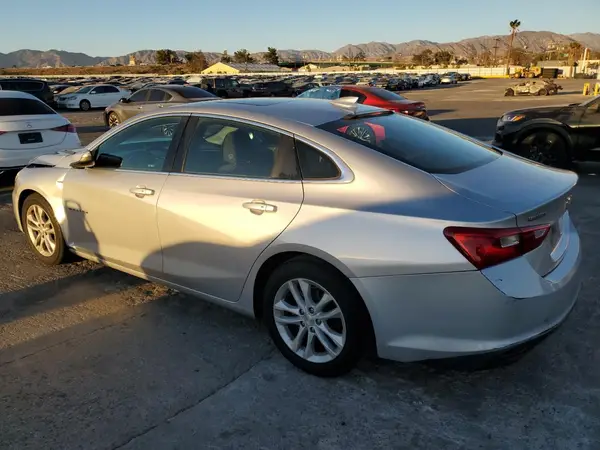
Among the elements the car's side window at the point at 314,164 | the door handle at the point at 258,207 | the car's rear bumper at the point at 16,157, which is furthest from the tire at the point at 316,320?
the car's rear bumper at the point at 16,157

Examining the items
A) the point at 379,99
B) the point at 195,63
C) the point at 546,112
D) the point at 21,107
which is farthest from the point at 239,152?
the point at 195,63

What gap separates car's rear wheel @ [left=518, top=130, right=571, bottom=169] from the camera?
8758mm

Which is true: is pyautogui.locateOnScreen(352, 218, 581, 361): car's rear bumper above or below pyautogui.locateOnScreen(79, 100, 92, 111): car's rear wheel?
below

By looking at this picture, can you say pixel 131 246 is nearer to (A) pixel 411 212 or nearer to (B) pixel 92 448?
(B) pixel 92 448

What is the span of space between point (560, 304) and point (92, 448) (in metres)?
2.49

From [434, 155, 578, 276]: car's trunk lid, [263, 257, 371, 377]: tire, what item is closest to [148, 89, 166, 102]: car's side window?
[263, 257, 371, 377]: tire

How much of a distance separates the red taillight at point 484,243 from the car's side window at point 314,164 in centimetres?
79

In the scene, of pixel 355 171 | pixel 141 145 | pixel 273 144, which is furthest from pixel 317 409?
pixel 141 145

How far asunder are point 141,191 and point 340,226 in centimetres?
173

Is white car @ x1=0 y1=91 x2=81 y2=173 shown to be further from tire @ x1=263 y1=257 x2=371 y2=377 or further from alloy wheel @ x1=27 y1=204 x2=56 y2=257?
→ tire @ x1=263 y1=257 x2=371 y2=377

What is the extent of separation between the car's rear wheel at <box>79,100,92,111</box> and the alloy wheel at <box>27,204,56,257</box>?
26.9 m

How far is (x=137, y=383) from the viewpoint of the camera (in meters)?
3.05

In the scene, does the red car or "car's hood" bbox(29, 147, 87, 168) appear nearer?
"car's hood" bbox(29, 147, 87, 168)

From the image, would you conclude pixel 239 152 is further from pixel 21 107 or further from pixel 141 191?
pixel 21 107
